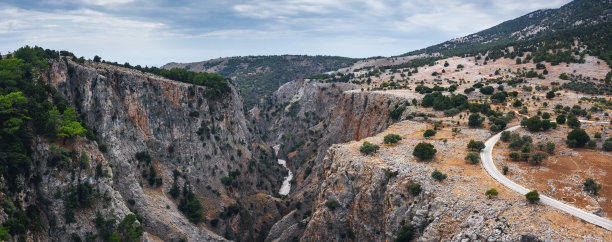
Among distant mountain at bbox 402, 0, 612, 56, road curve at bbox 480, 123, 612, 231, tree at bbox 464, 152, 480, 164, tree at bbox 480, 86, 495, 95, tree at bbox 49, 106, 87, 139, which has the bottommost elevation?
road curve at bbox 480, 123, 612, 231

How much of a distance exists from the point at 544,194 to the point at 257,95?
154 metres

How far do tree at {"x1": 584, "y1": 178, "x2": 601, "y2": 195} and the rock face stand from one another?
2187 inches

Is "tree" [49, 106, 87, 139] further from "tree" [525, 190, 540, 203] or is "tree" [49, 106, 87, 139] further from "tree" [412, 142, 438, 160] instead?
"tree" [525, 190, 540, 203]

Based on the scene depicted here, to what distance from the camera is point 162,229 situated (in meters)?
53.9

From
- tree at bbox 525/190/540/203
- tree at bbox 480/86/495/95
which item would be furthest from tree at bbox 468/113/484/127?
tree at bbox 480/86/495/95

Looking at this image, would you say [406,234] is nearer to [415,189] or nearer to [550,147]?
[415,189]

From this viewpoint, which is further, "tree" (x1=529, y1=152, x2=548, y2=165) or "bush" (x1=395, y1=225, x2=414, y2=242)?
"tree" (x1=529, y1=152, x2=548, y2=165)

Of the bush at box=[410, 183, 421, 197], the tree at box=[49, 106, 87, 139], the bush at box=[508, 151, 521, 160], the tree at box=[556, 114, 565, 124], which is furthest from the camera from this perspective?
the tree at box=[556, 114, 565, 124]

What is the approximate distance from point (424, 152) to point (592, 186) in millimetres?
16714

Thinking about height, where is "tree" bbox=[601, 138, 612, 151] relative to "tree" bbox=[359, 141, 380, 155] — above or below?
above

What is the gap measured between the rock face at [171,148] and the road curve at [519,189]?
152 feet

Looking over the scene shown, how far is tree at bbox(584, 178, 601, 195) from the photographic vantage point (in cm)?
3145

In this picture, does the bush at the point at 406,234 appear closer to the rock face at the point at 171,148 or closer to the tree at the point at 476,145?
the tree at the point at 476,145

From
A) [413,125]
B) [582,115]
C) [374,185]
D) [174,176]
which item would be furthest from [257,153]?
[582,115]
